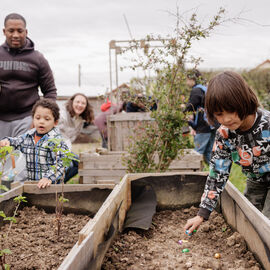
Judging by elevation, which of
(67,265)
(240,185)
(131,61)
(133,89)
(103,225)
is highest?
(131,61)

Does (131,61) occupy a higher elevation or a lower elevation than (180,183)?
higher

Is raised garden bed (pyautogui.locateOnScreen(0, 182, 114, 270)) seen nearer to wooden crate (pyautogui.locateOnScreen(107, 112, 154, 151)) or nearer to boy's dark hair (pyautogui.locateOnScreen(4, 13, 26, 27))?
boy's dark hair (pyautogui.locateOnScreen(4, 13, 26, 27))

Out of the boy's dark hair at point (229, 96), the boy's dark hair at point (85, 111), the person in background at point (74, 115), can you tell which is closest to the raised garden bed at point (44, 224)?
the boy's dark hair at point (229, 96)

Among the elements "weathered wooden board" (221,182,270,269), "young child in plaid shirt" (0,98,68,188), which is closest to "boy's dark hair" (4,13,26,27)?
"young child in plaid shirt" (0,98,68,188)

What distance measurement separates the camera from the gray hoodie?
160 inches

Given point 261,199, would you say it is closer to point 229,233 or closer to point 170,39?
→ point 229,233

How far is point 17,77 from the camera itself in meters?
4.11

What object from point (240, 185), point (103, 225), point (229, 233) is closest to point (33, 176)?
point (103, 225)

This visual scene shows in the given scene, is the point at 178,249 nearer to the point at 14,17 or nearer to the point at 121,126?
the point at 14,17

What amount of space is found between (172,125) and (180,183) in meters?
0.74

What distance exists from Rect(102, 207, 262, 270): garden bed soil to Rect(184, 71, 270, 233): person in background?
0.61ft

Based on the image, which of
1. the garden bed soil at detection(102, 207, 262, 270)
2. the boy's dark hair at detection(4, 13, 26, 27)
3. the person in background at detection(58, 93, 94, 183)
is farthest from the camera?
the person in background at detection(58, 93, 94, 183)

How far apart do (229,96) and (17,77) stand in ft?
9.72

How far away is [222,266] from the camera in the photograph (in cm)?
190
